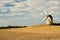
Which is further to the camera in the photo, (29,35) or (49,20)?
(49,20)

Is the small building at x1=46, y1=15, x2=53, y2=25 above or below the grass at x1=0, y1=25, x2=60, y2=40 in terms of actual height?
below

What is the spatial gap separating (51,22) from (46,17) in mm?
4178

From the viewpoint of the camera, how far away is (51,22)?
84.5m

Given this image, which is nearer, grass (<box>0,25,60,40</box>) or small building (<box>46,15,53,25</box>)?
grass (<box>0,25,60,40</box>)

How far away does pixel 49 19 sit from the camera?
3344 inches

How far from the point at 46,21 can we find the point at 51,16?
3867mm

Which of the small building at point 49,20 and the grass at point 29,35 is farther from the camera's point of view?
the small building at point 49,20

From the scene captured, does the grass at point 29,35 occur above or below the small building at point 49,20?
above

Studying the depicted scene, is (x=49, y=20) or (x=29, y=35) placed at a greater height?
(x=29, y=35)

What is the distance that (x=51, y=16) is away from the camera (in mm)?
87688

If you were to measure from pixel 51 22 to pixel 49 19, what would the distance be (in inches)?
67.3

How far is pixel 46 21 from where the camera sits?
282ft
